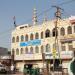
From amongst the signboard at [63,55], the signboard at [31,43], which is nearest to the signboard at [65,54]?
the signboard at [63,55]

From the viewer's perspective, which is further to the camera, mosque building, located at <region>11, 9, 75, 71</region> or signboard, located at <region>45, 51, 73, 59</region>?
mosque building, located at <region>11, 9, 75, 71</region>

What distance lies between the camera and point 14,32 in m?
63.4

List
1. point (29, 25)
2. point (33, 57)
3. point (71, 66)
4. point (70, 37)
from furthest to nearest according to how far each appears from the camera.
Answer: point (29, 25) → point (33, 57) → point (70, 37) → point (71, 66)

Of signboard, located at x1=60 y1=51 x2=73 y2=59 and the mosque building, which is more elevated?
the mosque building

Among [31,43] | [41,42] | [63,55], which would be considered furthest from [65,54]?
[31,43]

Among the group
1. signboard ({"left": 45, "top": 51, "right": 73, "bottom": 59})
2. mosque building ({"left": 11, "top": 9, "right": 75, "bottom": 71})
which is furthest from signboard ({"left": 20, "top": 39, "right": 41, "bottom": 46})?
signboard ({"left": 45, "top": 51, "right": 73, "bottom": 59})

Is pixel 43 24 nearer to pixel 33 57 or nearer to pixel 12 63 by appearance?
pixel 33 57

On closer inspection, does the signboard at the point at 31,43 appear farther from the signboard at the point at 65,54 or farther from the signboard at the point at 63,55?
the signboard at the point at 65,54

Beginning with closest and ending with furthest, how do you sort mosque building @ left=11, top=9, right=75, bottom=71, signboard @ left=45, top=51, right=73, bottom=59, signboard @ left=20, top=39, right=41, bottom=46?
signboard @ left=45, top=51, right=73, bottom=59
mosque building @ left=11, top=9, right=75, bottom=71
signboard @ left=20, top=39, right=41, bottom=46

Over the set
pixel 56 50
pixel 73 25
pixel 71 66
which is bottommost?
pixel 71 66

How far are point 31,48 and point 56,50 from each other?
7584 mm

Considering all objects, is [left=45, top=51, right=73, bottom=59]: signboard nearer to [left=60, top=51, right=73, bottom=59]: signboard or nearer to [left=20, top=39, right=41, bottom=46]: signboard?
[left=60, top=51, right=73, bottom=59]: signboard

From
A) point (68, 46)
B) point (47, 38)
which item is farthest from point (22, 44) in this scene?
point (68, 46)


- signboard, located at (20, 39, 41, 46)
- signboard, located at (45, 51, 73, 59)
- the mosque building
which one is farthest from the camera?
signboard, located at (20, 39, 41, 46)
